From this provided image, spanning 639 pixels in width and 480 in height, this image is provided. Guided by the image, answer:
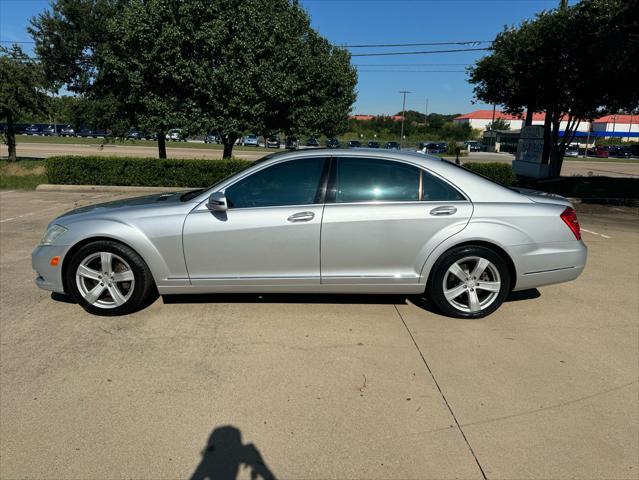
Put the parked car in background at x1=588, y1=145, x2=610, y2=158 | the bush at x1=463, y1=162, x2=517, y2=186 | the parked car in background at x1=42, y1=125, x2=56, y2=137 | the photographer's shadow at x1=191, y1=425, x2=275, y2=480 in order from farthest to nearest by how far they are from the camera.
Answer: the parked car in background at x1=42, y1=125, x2=56, y2=137 → the parked car in background at x1=588, y1=145, x2=610, y2=158 → the bush at x1=463, y1=162, x2=517, y2=186 → the photographer's shadow at x1=191, y1=425, x2=275, y2=480

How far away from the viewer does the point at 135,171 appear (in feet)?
47.0

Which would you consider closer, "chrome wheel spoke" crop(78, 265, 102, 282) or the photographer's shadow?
the photographer's shadow

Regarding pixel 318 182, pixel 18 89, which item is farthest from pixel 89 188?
pixel 318 182

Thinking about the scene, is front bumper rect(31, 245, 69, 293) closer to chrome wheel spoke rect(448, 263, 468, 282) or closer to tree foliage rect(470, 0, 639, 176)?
chrome wheel spoke rect(448, 263, 468, 282)

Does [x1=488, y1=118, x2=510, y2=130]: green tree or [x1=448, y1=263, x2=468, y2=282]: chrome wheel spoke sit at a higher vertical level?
[x1=488, y1=118, x2=510, y2=130]: green tree

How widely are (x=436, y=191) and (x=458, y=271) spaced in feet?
2.41

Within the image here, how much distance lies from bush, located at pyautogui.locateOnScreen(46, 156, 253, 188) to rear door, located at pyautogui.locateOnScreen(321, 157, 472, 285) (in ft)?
34.4

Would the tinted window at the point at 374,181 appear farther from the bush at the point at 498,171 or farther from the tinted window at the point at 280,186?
the bush at the point at 498,171

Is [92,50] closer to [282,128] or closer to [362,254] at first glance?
[282,128]

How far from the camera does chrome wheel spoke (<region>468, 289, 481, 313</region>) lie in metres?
4.36

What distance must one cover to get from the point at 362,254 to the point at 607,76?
13.5 metres

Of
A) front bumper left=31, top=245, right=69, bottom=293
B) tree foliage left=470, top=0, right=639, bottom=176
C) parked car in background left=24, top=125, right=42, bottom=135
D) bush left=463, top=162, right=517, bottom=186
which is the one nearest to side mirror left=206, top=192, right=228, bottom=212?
front bumper left=31, top=245, right=69, bottom=293

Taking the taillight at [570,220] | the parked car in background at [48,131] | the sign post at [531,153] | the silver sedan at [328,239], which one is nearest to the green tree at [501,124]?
the parked car in background at [48,131]

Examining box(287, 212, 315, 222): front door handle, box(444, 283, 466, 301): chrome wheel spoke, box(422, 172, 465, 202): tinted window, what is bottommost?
box(444, 283, 466, 301): chrome wheel spoke
